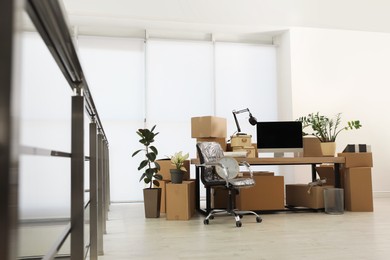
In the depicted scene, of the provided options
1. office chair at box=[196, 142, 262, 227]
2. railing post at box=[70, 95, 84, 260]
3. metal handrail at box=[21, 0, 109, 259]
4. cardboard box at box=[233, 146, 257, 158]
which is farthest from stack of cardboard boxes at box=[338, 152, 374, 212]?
railing post at box=[70, 95, 84, 260]

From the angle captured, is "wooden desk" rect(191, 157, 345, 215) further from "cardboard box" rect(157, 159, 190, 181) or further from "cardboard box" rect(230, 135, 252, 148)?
"cardboard box" rect(230, 135, 252, 148)

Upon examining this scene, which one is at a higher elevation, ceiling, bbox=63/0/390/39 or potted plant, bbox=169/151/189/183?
ceiling, bbox=63/0/390/39

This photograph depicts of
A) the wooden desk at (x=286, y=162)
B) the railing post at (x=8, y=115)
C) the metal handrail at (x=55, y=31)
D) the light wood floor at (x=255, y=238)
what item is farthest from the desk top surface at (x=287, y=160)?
the railing post at (x=8, y=115)

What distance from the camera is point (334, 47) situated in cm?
693

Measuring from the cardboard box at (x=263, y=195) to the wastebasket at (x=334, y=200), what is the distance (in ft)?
1.73

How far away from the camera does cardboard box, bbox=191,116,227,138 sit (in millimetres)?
4681

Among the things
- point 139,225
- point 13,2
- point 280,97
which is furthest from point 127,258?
point 280,97

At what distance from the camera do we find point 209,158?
4.24 m

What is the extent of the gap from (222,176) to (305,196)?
164 centimetres

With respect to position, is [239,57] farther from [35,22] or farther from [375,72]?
[35,22]

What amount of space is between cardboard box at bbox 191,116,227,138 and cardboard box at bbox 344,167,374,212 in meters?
1.67

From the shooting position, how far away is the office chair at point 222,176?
3.85 metres

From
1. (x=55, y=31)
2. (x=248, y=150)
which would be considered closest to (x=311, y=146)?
(x=248, y=150)

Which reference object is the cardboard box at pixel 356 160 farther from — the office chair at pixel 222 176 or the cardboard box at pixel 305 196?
the office chair at pixel 222 176
